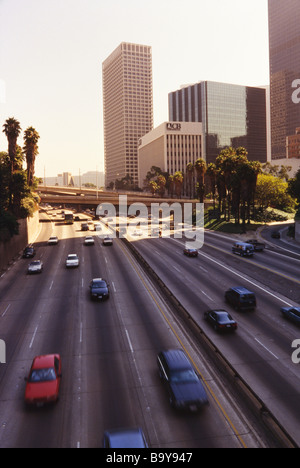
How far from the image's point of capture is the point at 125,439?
41.0 ft

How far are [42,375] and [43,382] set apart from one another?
436mm

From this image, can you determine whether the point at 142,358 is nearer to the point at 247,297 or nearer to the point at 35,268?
the point at 247,297

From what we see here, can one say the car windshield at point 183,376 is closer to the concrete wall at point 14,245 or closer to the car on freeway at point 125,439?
the car on freeway at point 125,439

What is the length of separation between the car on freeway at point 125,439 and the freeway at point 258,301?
21.2 feet

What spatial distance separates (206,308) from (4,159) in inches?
2240

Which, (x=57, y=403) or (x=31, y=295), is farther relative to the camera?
(x=31, y=295)

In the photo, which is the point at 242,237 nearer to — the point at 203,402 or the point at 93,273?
the point at 93,273

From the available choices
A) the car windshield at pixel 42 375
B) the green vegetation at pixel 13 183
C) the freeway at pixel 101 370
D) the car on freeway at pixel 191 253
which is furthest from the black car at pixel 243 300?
the green vegetation at pixel 13 183

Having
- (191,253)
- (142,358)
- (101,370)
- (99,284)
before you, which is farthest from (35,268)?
(101,370)

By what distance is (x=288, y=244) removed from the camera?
61.7 metres

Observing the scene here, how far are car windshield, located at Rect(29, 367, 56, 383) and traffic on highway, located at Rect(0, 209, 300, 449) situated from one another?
5 cm

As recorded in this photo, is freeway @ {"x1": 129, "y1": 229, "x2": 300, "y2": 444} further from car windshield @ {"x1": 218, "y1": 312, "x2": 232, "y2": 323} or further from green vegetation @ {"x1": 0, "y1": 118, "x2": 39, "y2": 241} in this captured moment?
green vegetation @ {"x1": 0, "y1": 118, "x2": 39, "y2": 241}
